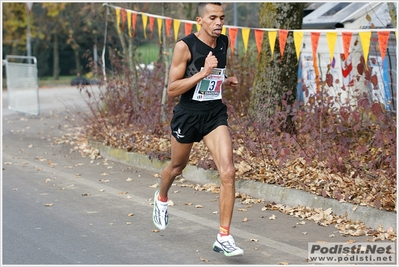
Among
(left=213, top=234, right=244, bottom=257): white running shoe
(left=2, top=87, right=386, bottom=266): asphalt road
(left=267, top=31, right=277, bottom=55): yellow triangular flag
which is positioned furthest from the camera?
(left=267, top=31, right=277, bottom=55): yellow triangular flag

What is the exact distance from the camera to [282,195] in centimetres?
830

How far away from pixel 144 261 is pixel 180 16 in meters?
17.7

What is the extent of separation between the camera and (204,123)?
21.2 feet

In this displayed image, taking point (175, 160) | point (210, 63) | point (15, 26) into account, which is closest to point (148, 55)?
point (175, 160)

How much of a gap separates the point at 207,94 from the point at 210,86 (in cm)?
8

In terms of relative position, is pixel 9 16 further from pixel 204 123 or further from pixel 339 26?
pixel 204 123

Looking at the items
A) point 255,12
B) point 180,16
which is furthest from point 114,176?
point 255,12

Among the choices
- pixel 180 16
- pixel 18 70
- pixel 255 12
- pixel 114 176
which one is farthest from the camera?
pixel 255 12

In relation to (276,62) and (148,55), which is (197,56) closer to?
(276,62)

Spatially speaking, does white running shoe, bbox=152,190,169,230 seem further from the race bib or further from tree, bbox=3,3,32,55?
tree, bbox=3,3,32,55

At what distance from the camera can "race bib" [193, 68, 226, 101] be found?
6.36 meters

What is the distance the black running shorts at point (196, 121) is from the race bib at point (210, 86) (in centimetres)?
11

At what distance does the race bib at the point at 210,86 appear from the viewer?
636cm

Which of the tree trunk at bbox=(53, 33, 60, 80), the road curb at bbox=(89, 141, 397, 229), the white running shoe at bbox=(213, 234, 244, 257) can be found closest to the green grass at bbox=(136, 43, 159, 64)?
the road curb at bbox=(89, 141, 397, 229)
